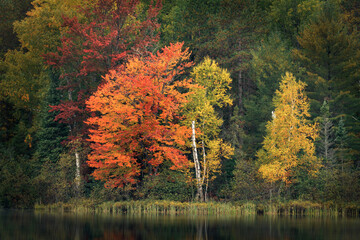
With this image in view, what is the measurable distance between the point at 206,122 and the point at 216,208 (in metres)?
8.03

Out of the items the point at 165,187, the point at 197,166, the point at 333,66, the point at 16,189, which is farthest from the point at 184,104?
the point at 16,189

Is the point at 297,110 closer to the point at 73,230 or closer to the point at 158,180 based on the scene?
the point at 158,180

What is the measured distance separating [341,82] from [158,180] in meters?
19.5

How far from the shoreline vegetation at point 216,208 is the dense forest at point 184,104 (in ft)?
3.26

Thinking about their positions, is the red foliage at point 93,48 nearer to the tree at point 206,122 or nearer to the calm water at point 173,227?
the tree at point 206,122

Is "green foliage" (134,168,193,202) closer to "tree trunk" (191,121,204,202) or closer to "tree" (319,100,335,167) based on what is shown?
"tree trunk" (191,121,204,202)

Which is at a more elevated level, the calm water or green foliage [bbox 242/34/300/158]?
green foliage [bbox 242/34/300/158]

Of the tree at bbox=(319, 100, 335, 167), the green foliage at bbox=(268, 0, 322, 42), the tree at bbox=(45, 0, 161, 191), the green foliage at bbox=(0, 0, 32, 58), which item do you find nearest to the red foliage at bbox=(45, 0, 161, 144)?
the tree at bbox=(45, 0, 161, 191)

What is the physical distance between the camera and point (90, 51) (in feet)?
165

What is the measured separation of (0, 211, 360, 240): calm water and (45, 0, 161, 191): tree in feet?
40.5

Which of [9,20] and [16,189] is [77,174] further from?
[9,20]

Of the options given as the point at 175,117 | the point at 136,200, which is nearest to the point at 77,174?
the point at 136,200

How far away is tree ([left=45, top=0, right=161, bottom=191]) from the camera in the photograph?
5028cm

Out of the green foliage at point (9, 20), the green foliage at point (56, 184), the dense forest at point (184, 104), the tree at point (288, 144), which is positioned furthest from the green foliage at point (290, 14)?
the green foliage at point (9, 20)
